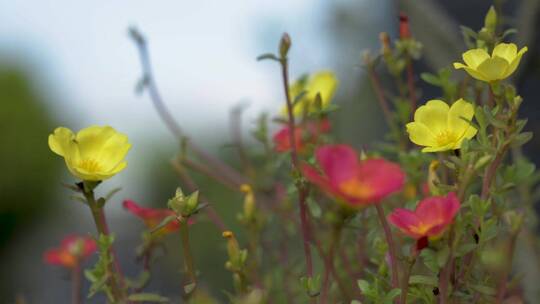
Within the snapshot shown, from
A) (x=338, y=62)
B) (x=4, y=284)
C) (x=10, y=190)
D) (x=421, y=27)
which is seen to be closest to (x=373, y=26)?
(x=338, y=62)

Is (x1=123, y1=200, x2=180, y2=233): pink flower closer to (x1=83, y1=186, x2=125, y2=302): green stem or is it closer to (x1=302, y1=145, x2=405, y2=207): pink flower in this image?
(x1=83, y1=186, x2=125, y2=302): green stem

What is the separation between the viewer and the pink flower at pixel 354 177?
0.60 metres

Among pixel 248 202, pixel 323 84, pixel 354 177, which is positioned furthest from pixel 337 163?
pixel 323 84

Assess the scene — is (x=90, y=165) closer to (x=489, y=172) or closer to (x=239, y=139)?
(x=489, y=172)

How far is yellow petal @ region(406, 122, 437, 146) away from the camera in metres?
0.79

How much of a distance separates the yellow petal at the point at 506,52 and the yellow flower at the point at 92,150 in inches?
16.7

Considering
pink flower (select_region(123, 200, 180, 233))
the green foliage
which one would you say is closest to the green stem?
the green foliage

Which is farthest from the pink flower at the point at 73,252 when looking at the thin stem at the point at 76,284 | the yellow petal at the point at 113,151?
the yellow petal at the point at 113,151

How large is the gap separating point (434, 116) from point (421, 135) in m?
0.04

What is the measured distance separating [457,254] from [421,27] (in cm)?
116

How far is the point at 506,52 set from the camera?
2.56 feet

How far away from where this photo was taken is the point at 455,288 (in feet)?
2.47

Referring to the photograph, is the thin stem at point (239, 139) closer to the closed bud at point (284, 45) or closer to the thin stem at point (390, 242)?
the closed bud at point (284, 45)

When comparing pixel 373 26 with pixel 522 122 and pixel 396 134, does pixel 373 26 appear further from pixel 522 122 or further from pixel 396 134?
pixel 522 122
